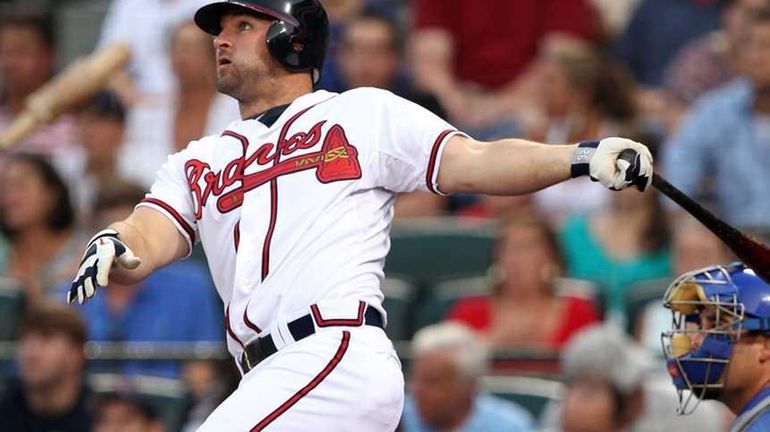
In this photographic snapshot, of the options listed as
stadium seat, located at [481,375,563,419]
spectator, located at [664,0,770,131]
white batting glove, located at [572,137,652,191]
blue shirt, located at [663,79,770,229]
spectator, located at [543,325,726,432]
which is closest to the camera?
white batting glove, located at [572,137,652,191]

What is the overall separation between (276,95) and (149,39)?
209 inches

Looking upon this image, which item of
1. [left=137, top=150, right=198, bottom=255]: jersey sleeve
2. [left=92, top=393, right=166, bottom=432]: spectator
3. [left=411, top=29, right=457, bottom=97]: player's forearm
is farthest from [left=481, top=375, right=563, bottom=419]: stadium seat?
[left=137, top=150, right=198, bottom=255]: jersey sleeve

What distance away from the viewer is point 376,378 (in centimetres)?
472

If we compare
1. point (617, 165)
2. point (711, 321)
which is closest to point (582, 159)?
point (617, 165)

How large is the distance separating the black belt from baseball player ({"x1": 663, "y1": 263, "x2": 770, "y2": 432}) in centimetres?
83

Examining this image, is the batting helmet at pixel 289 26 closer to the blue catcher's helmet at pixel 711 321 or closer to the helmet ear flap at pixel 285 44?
the helmet ear flap at pixel 285 44

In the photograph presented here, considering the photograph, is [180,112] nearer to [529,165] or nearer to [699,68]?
[699,68]

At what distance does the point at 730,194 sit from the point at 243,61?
4.40 meters

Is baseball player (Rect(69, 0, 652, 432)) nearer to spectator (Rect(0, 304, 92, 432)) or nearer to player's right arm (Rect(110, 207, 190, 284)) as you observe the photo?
player's right arm (Rect(110, 207, 190, 284))

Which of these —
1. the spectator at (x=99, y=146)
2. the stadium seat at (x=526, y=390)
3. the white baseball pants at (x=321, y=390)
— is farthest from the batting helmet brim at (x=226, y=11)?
the spectator at (x=99, y=146)

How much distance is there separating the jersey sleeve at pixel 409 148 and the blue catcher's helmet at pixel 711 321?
2.50 ft

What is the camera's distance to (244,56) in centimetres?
505

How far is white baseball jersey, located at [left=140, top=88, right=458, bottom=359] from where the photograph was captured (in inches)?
Result: 189

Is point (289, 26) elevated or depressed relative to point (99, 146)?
elevated
